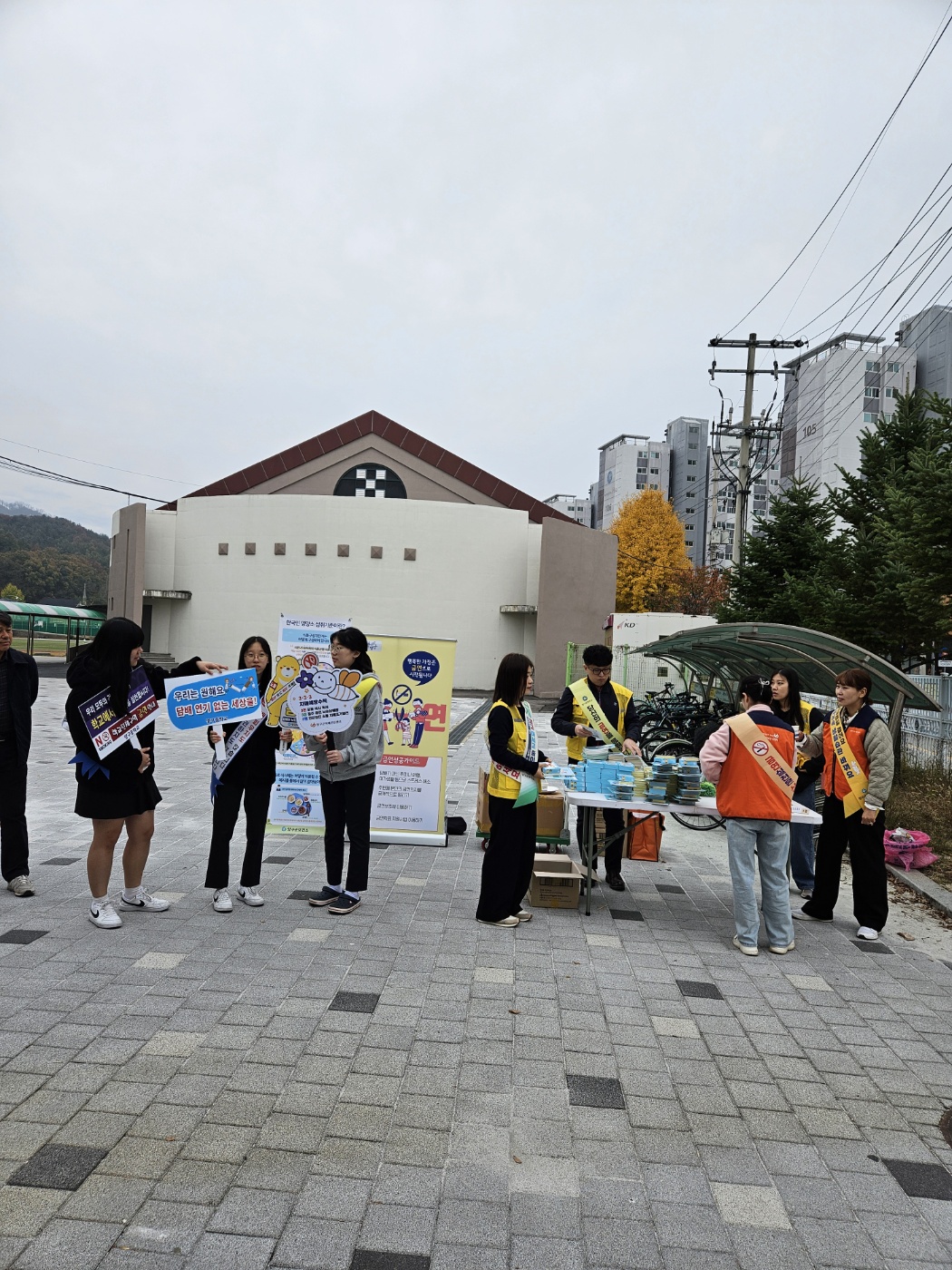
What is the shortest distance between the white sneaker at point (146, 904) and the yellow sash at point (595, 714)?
3.32m

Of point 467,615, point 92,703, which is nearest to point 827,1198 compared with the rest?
point 92,703

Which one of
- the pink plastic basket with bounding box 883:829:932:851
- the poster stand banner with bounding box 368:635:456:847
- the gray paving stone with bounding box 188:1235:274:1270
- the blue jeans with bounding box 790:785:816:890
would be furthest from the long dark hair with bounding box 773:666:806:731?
the gray paving stone with bounding box 188:1235:274:1270

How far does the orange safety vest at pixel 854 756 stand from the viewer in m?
5.94

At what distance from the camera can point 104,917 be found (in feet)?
16.9

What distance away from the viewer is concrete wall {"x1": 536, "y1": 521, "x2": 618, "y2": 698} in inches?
1265

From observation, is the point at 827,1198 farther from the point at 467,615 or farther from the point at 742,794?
the point at 467,615

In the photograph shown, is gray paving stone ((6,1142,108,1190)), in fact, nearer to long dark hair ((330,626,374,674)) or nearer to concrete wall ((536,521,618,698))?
long dark hair ((330,626,374,674))

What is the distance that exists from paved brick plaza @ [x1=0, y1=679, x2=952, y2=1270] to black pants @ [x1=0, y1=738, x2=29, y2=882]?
197 millimetres

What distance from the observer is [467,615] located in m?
33.2

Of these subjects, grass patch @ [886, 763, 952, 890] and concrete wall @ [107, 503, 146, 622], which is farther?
concrete wall @ [107, 503, 146, 622]

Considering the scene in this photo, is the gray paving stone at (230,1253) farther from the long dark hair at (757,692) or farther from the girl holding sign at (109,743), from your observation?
the long dark hair at (757,692)

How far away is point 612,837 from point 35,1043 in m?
3.93

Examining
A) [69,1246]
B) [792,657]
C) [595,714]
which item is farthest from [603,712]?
[69,1246]

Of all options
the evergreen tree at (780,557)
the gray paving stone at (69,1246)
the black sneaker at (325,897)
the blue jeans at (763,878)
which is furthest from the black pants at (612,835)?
the evergreen tree at (780,557)
